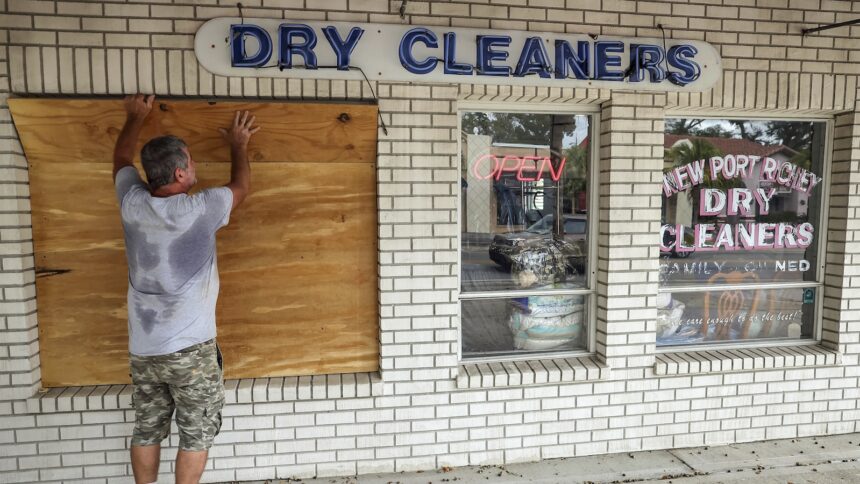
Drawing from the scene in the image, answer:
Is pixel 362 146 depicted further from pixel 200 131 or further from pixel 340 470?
pixel 340 470

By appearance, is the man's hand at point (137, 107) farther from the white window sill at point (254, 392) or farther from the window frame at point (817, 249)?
the window frame at point (817, 249)

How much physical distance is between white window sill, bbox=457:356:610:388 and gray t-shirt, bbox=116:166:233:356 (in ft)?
5.66

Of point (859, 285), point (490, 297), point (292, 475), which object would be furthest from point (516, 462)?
point (859, 285)

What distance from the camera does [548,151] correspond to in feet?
12.9

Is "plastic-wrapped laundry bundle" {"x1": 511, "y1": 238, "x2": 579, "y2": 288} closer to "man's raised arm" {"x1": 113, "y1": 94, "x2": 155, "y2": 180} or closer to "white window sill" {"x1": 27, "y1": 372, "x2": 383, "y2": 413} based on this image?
"white window sill" {"x1": 27, "y1": 372, "x2": 383, "y2": 413}

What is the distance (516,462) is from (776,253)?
2.62m

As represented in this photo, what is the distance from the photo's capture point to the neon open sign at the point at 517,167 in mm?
3846

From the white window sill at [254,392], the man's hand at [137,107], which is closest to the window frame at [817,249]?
the white window sill at [254,392]

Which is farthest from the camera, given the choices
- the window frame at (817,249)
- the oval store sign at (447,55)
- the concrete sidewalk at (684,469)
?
the window frame at (817,249)

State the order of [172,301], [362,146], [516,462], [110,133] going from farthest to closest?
[516,462], [362,146], [110,133], [172,301]

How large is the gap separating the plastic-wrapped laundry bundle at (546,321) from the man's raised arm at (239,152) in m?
2.02

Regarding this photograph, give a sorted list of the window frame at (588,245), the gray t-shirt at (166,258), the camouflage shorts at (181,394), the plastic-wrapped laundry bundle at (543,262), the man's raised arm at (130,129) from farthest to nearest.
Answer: the plastic-wrapped laundry bundle at (543,262) < the window frame at (588,245) < the man's raised arm at (130,129) < the camouflage shorts at (181,394) < the gray t-shirt at (166,258)

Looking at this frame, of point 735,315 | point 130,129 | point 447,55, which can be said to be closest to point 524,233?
point 447,55

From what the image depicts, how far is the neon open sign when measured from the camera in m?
3.85
